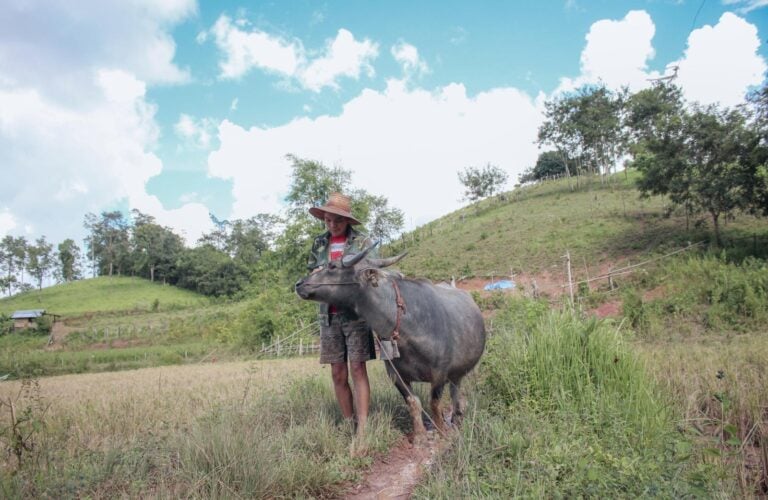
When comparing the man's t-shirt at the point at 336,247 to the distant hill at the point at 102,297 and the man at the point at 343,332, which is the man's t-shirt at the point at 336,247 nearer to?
the man at the point at 343,332

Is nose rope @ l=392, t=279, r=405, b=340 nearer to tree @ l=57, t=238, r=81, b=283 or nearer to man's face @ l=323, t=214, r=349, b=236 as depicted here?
man's face @ l=323, t=214, r=349, b=236

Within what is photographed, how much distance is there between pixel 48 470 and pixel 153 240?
81080 millimetres

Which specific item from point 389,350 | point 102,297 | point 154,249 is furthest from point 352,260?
point 154,249

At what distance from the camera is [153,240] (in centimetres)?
7481

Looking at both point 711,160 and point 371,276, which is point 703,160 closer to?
point 711,160

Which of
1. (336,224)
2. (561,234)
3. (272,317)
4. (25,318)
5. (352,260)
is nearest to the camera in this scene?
(352,260)

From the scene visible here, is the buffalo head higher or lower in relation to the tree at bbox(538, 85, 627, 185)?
lower

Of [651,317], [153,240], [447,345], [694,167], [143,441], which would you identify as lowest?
[651,317]

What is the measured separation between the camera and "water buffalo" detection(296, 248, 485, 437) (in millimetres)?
3953

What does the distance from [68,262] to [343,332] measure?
3496 inches

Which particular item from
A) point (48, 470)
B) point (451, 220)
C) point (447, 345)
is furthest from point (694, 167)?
point (451, 220)

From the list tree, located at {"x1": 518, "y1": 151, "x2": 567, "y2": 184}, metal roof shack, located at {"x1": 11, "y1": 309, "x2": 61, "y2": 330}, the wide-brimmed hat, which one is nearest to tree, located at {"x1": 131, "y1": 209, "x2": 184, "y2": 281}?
metal roof shack, located at {"x1": 11, "y1": 309, "x2": 61, "y2": 330}

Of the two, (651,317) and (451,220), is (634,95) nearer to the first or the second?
(451,220)

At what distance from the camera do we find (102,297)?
57219mm
